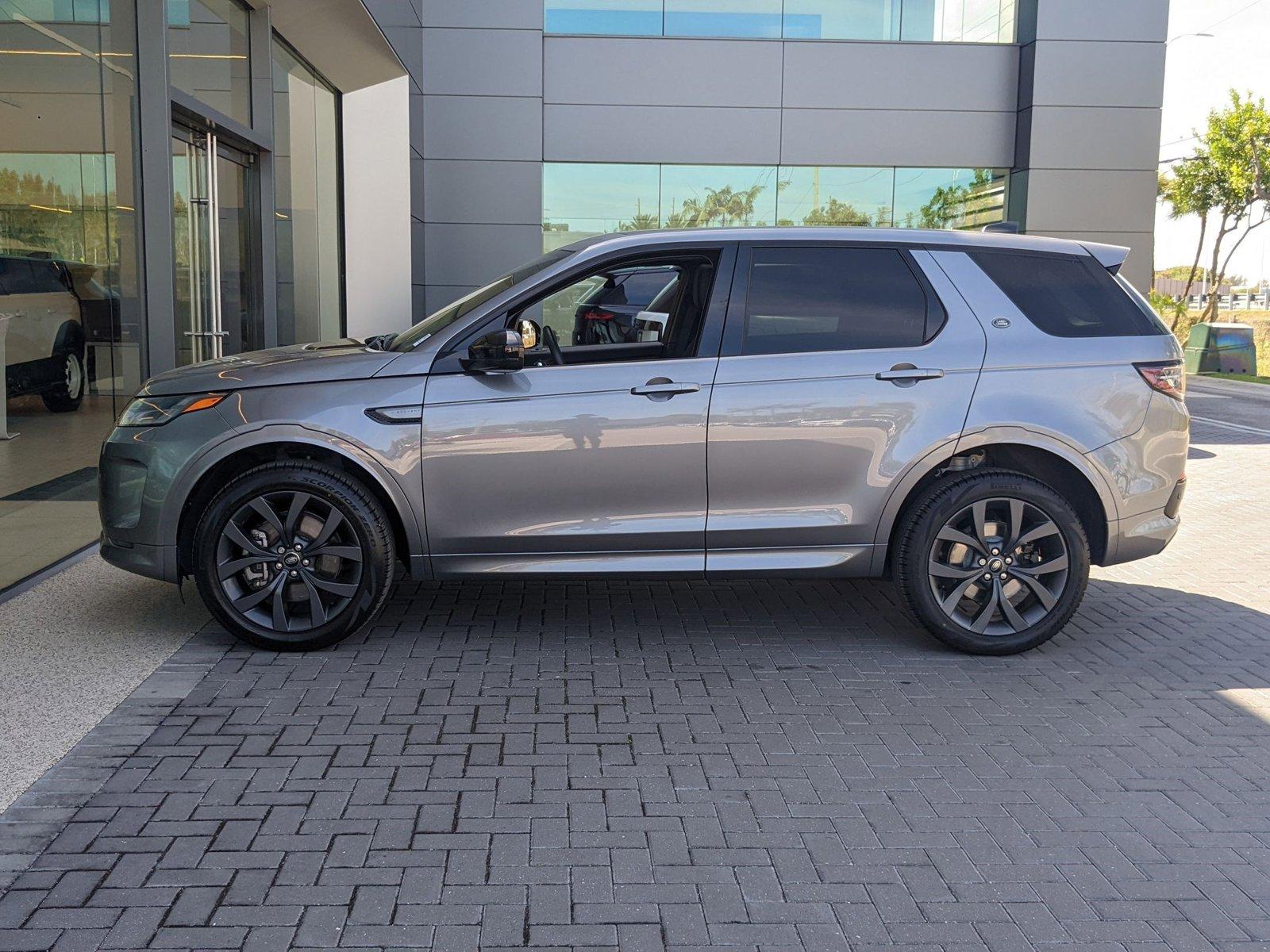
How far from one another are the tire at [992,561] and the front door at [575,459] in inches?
40.3

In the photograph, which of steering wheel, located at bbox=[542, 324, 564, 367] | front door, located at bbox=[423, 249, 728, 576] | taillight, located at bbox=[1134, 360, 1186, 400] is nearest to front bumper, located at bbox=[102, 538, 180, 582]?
front door, located at bbox=[423, 249, 728, 576]

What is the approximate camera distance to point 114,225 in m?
7.80

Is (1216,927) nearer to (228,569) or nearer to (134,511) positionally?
(228,569)

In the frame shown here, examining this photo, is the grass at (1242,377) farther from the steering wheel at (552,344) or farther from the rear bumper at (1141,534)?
the steering wheel at (552,344)

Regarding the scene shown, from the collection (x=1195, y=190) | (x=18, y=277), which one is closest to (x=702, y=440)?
(x=18, y=277)

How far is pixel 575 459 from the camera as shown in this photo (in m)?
5.43

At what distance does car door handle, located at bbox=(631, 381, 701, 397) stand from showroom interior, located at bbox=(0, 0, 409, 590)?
11.3 feet

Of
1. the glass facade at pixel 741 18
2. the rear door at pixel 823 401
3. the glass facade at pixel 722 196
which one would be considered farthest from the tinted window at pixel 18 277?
the glass facade at pixel 741 18

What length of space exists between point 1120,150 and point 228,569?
57.6 ft

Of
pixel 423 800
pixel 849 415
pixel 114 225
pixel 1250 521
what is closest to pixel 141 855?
pixel 423 800

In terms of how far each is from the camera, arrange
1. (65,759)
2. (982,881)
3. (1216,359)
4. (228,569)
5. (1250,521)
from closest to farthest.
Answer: (982,881) → (65,759) → (228,569) → (1250,521) → (1216,359)

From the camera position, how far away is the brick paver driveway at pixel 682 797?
10.7 ft

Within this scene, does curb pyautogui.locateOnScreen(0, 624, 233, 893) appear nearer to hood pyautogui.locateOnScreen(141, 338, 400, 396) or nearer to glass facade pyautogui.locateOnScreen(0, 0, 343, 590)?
hood pyautogui.locateOnScreen(141, 338, 400, 396)

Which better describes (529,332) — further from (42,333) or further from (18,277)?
(42,333)
